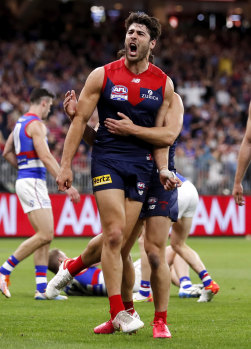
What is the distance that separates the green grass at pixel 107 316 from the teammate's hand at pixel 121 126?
5.70 feet

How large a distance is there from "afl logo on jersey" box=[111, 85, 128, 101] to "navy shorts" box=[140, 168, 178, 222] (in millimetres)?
745

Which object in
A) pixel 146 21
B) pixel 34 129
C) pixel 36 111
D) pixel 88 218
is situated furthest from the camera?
pixel 88 218

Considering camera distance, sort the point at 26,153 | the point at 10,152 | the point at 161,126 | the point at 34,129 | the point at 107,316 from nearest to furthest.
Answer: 1. the point at 161,126
2. the point at 107,316
3. the point at 34,129
4. the point at 26,153
5. the point at 10,152

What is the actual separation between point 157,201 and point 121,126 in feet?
2.54

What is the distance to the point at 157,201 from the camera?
23.5 ft

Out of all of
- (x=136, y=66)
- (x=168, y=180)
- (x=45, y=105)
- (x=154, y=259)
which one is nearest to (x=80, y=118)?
(x=136, y=66)

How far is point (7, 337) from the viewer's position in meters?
6.80

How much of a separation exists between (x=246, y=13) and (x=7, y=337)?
1236 inches

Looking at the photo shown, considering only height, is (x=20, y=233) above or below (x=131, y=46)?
below

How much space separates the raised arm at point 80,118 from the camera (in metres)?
6.91

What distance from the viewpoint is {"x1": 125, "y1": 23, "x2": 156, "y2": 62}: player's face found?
693 centimetres

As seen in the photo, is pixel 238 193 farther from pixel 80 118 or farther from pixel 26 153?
pixel 26 153

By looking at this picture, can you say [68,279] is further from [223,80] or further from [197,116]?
[223,80]

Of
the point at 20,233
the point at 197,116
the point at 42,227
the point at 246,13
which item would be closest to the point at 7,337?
the point at 42,227
